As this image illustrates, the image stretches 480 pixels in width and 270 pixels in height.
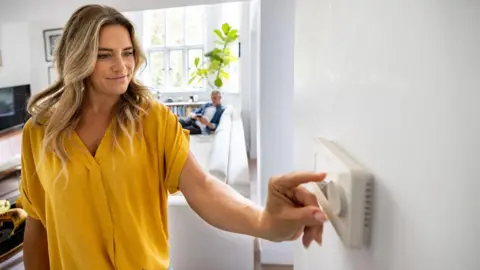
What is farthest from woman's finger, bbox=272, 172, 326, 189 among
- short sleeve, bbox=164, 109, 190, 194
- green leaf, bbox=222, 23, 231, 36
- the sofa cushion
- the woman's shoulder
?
green leaf, bbox=222, 23, 231, 36

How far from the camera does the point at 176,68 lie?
6977 mm

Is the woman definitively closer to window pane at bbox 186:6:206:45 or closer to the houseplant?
the houseplant

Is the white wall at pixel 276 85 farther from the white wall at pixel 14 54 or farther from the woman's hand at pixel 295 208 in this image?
the white wall at pixel 14 54

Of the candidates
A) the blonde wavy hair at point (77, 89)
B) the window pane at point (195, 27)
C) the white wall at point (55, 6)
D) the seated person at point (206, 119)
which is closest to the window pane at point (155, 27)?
the window pane at point (195, 27)

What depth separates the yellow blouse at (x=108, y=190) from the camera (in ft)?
3.00

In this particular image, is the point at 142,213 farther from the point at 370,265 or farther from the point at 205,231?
the point at 205,231

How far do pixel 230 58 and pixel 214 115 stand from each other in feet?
4.29

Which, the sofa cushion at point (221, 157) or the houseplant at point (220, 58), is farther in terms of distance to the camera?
the houseplant at point (220, 58)

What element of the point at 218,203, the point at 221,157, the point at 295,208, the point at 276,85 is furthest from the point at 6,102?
Answer: the point at 295,208

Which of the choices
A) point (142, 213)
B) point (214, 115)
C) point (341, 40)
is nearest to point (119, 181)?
point (142, 213)

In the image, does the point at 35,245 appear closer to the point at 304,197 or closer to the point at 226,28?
the point at 304,197

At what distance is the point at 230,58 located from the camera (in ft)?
19.8

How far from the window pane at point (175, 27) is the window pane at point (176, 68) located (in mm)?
191

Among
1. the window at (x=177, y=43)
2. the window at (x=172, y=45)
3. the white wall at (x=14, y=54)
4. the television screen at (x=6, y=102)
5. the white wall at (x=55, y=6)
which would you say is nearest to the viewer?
the white wall at (x=55, y=6)
